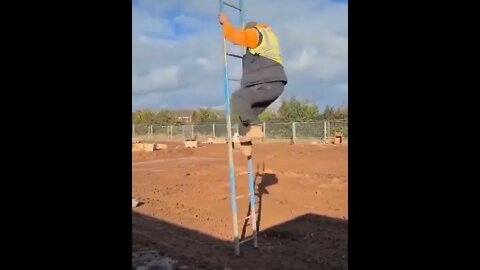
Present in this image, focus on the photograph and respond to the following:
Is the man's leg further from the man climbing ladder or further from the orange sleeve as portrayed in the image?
the orange sleeve

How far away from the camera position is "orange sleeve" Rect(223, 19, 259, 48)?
3.51 metres

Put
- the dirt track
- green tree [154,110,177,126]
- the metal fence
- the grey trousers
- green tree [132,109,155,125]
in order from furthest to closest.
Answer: green tree [132,109,155,125] → green tree [154,110,177,126] → the metal fence → the dirt track → the grey trousers

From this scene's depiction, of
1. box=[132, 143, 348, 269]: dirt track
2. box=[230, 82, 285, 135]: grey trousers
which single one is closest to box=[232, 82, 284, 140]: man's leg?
box=[230, 82, 285, 135]: grey trousers

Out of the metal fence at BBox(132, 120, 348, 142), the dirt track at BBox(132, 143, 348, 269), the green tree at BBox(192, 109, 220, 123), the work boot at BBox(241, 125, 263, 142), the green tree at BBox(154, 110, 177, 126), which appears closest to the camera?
the work boot at BBox(241, 125, 263, 142)

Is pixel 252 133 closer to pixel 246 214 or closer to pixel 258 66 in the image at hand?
pixel 258 66

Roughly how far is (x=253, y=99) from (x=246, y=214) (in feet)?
10.6

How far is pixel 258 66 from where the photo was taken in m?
3.53

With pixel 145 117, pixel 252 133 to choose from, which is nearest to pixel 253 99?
pixel 252 133

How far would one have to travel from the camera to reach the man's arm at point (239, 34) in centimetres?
351

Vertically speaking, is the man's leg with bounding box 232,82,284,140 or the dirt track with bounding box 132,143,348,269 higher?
the man's leg with bounding box 232,82,284,140

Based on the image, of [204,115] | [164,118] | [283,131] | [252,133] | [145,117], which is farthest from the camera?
[145,117]
